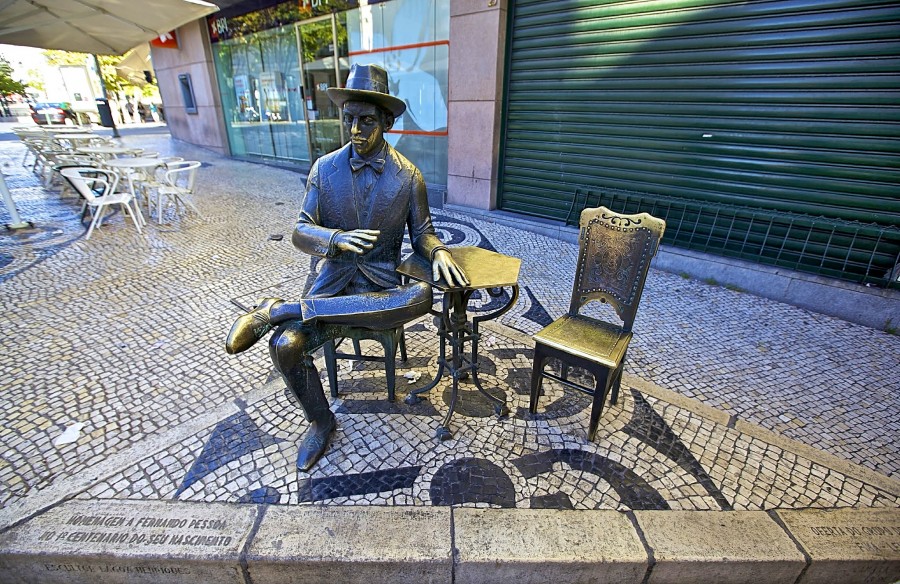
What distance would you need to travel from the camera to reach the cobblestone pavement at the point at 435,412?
7.35ft

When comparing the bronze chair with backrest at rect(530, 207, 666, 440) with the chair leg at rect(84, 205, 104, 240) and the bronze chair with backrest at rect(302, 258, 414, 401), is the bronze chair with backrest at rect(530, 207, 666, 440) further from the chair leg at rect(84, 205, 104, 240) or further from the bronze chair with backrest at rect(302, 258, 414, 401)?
the chair leg at rect(84, 205, 104, 240)

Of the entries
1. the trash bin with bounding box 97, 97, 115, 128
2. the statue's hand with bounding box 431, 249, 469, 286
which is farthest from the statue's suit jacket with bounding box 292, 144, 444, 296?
the trash bin with bounding box 97, 97, 115, 128

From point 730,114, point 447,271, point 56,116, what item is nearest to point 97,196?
point 447,271

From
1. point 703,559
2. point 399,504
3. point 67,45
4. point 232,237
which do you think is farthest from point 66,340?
point 67,45

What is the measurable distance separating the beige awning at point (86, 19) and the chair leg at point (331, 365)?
7.67 m

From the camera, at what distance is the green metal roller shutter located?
4.23m

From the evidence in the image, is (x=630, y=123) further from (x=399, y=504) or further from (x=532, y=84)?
(x=399, y=504)

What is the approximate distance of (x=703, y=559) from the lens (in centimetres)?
188

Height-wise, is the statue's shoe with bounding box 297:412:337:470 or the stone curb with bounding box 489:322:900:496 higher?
the statue's shoe with bounding box 297:412:337:470

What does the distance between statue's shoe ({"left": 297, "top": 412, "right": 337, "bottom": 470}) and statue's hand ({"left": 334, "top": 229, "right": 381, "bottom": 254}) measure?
3.30 ft

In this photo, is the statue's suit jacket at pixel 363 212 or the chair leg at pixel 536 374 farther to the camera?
the chair leg at pixel 536 374

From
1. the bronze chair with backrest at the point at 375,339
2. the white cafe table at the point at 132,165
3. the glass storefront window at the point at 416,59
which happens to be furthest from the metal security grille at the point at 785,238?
the white cafe table at the point at 132,165

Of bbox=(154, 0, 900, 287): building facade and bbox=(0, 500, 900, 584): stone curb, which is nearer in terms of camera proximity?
bbox=(0, 500, 900, 584): stone curb

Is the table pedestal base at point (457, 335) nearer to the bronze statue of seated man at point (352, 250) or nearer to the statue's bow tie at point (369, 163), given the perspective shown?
the bronze statue of seated man at point (352, 250)
